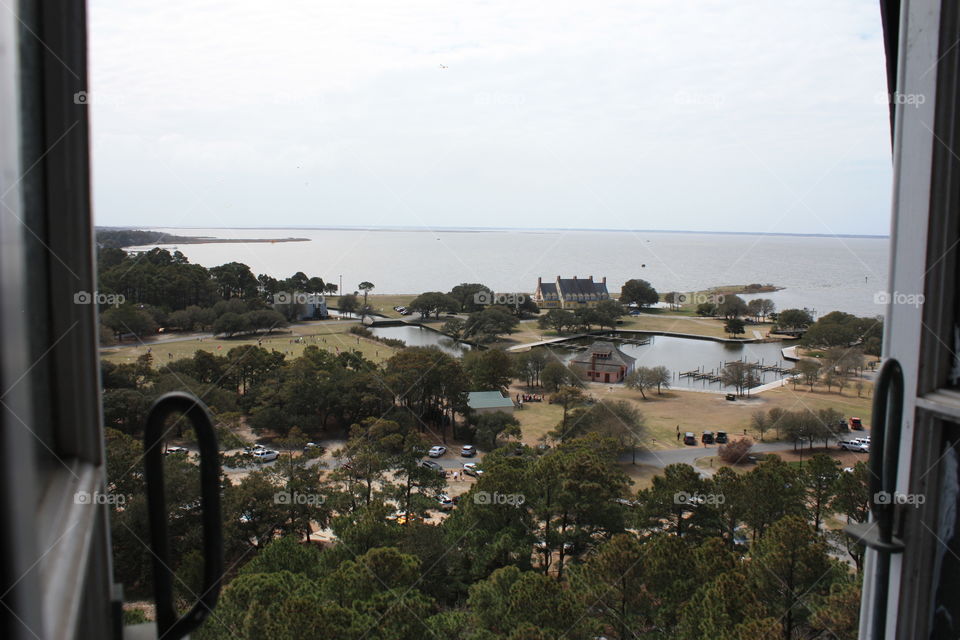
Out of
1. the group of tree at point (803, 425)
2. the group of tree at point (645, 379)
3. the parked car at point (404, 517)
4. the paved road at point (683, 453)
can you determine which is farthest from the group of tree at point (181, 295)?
the group of tree at point (803, 425)

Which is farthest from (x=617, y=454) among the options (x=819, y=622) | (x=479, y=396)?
(x=819, y=622)

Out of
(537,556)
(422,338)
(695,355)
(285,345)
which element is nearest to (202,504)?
(537,556)

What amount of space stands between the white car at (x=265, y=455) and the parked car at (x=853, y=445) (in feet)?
24.6

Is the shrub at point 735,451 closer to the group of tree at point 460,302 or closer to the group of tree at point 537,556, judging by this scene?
the group of tree at point 537,556

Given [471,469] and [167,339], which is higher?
[167,339]

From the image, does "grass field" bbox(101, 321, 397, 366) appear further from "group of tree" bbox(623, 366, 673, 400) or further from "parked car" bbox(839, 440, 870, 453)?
"parked car" bbox(839, 440, 870, 453)

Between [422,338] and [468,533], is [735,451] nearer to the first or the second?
[468,533]

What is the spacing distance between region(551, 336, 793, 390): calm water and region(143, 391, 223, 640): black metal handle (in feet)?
38.2

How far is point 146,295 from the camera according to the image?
717 cm

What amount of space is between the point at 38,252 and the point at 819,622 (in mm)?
4623

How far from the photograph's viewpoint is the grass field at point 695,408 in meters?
9.36

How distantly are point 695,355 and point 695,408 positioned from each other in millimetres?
3505

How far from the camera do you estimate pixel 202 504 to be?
1.59 feet

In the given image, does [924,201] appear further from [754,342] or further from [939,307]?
[754,342]
